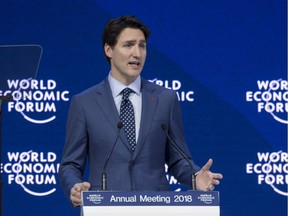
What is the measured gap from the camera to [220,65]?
5449mm

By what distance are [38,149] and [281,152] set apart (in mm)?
1747

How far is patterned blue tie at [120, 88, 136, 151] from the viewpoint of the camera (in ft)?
11.6

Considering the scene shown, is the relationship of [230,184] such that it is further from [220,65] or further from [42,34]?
[42,34]

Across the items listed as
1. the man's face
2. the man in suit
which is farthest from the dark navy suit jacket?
the man's face

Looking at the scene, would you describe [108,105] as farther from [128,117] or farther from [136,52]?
[136,52]

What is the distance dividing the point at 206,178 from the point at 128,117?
0.60m

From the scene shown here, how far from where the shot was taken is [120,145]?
3.50 metres

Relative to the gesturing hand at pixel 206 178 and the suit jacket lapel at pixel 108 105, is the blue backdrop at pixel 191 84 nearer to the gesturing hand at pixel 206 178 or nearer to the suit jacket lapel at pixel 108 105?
the suit jacket lapel at pixel 108 105

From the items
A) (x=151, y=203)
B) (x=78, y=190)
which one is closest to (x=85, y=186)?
(x=78, y=190)

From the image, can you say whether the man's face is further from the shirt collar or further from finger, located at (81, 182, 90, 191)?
finger, located at (81, 182, 90, 191)

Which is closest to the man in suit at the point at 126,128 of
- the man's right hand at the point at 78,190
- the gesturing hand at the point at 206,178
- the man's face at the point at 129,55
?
the man's face at the point at 129,55

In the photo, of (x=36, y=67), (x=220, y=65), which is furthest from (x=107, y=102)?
(x=220, y=65)

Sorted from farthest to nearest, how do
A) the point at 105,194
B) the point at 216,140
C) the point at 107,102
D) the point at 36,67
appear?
the point at 216,140 → the point at 36,67 → the point at 107,102 → the point at 105,194

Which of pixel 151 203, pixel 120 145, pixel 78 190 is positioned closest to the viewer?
pixel 151 203
